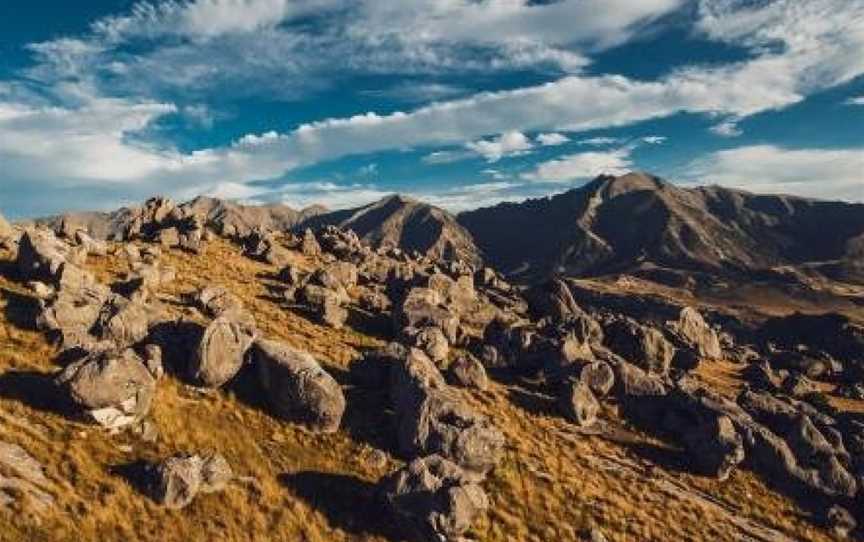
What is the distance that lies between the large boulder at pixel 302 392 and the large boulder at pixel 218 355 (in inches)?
72.5

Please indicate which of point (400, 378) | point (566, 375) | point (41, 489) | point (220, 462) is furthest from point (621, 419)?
point (41, 489)

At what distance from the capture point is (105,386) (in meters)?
40.0

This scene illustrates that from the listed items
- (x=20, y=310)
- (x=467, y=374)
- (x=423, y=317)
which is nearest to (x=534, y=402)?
(x=467, y=374)

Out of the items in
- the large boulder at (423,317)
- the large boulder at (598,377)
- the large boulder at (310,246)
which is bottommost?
the large boulder at (598,377)

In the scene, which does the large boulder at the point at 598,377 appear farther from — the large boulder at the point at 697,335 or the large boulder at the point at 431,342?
the large boulder at the point at 697,335

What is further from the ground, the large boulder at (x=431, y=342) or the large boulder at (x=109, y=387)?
the large boulder at (x=109, y=387)

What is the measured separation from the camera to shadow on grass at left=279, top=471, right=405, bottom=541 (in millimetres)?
38875

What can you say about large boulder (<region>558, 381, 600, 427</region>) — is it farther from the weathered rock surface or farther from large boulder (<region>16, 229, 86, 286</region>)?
large boulder (<region>16, 229, 86, 286</region>)

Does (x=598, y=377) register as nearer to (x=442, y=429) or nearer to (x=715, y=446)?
(x=715, y=446)

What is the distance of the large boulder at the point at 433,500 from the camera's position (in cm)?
3850

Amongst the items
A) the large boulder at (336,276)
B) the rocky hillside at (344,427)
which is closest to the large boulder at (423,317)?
the rocky hillside at (344,427)

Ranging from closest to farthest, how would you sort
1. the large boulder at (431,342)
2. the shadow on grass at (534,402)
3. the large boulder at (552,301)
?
the shadow on grass at (534,402) → the large boulder at (431,342) → the large boulder at (552,301)

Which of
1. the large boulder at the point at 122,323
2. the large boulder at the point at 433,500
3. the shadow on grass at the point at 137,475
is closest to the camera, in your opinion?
the shadow on grass at the point at 137,475

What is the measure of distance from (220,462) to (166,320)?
52.8 feet
